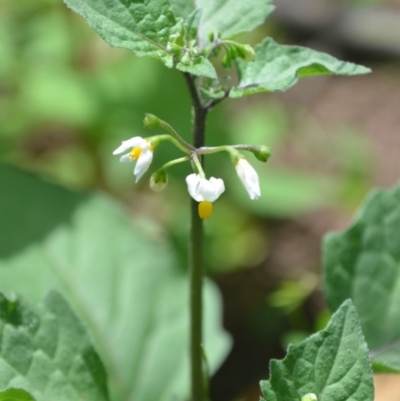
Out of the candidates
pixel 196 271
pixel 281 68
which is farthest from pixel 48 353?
pixel 281 68

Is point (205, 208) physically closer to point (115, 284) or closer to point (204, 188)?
point (204, 188)

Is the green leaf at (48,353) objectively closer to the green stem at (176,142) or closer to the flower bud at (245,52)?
the green stem at (176,142)

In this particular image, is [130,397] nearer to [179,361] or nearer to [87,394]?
[179,361]

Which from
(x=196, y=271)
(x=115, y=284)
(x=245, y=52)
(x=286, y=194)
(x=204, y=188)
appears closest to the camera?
(x=204, y=188)

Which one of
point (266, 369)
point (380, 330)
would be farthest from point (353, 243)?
point (266, 369)

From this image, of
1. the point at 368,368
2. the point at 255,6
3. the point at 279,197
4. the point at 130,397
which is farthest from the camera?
the point at 279,197
